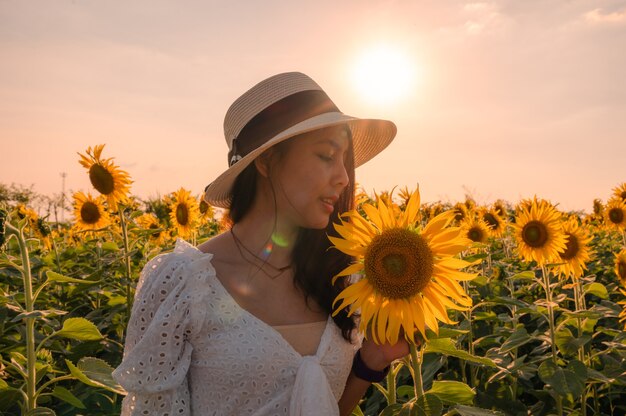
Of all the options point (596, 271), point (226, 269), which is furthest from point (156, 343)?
point (596, 271)

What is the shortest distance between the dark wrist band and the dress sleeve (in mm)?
627

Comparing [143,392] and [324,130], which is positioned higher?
[324,130]

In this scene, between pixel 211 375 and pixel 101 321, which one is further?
pixel 101 321

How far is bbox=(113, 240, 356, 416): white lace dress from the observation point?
2.16 m

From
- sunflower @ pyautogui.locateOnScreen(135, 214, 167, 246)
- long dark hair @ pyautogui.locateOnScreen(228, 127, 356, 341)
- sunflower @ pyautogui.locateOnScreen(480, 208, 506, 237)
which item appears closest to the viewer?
long dark hair @ pyautogui.locateOnScreen(228, 127, 356, 341)

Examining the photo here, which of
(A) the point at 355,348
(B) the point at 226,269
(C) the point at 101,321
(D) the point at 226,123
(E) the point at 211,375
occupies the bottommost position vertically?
(C) the point at 101,321

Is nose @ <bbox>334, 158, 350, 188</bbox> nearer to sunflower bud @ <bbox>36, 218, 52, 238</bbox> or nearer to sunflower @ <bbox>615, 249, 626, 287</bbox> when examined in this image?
sunflower @ <bbox>615, 249, 626, 287</bbox>

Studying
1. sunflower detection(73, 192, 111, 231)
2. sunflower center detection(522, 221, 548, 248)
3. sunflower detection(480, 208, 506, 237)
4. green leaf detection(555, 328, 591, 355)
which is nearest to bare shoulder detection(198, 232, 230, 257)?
green leaf detection(555, 328, 591, 355)

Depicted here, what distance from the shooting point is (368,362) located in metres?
2.29

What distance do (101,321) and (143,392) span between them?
2.00 m

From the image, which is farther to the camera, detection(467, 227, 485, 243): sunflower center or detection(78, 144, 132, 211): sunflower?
detection(467, 227, 485, 243): sunflower center

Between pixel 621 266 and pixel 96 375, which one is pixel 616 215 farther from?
pixel 96 375

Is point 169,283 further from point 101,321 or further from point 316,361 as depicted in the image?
point 101,321

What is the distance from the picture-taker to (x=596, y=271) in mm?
6102
